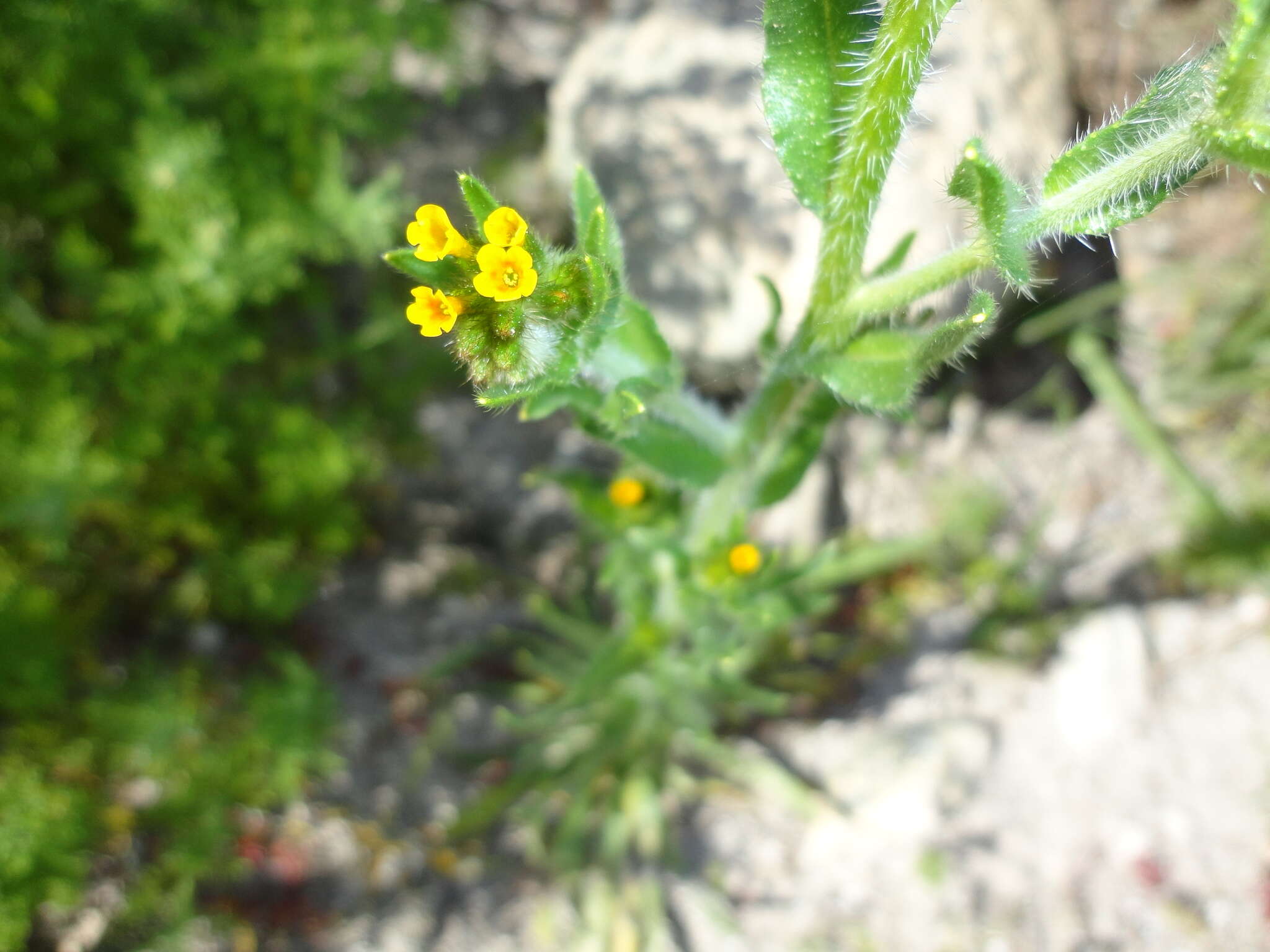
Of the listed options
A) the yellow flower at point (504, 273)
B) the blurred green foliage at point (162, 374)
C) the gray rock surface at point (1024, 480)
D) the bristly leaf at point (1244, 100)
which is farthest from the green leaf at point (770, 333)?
the gray rock surface at point (1024, 480)

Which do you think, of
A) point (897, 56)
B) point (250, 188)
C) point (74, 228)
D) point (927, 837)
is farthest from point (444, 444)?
point (897, 56)

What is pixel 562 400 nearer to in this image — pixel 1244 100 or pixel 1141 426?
pixel 1244 100

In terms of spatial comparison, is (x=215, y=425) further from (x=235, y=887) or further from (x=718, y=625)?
(x=718, y=625)

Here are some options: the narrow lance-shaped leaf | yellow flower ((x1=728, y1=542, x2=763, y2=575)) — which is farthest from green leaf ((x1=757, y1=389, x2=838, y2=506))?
the narrow lance-shaped leaf

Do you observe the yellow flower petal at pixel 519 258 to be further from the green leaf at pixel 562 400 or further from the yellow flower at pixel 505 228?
the green leaf at pixel 562 400

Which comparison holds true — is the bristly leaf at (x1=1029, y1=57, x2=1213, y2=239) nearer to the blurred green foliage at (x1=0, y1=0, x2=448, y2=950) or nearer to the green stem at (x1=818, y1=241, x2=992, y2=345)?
the green stem at (x1=818, y1=241, x2=992, y2=345)

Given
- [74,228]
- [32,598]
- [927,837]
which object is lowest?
[927,837]

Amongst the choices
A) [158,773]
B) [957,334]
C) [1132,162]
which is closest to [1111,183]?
[1132,162]
